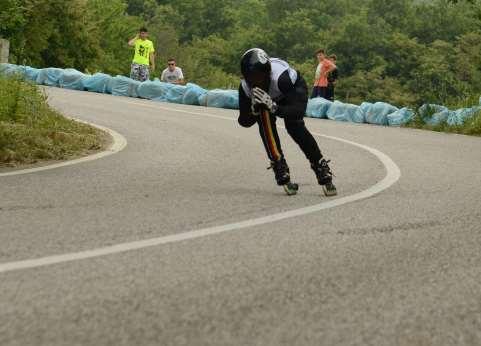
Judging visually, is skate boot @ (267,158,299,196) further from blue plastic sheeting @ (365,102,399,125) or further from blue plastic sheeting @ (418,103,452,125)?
blue plastic sheeting @ (365,102,399,125)

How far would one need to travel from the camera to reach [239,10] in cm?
16075

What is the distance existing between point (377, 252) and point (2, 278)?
237 cm

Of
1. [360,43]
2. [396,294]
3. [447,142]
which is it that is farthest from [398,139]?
[360,43]

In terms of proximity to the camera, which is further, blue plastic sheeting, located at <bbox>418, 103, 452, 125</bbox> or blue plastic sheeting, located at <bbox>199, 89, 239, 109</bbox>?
blue plastic sheeting, located at <bbox>199, 89, 239, 109</bbox>

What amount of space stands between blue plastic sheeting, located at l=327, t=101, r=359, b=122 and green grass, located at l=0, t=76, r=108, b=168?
28.4ft

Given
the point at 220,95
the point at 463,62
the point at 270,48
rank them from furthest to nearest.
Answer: the point at 270,48 → the point at 463,62 → the point at 220,95

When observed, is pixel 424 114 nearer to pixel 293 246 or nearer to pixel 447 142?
pixel 447 142

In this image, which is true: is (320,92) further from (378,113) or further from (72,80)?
(72,80)

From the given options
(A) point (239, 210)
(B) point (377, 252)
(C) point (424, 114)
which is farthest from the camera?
(C) point (424, 114)

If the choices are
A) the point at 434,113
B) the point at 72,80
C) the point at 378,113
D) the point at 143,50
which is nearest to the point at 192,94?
the point at 143,50

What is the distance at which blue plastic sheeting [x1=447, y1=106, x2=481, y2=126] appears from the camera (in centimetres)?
2138

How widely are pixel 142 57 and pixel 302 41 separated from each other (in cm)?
10411

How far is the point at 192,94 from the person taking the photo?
27.5m

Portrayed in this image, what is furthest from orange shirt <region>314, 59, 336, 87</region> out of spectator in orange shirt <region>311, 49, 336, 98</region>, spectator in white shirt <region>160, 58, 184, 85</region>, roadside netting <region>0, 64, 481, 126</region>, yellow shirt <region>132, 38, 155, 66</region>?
yellow shirt <region>132, 38, 155, 66</region>
